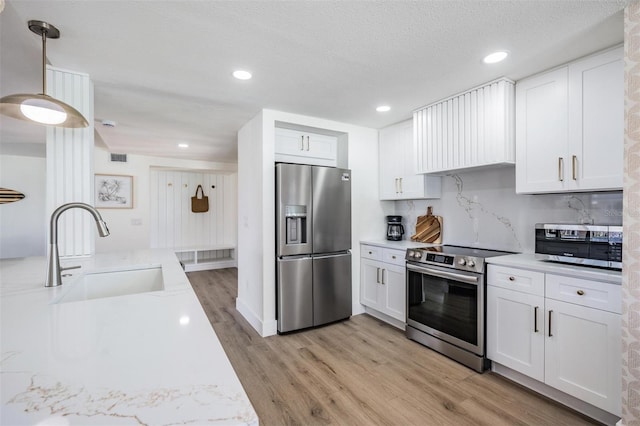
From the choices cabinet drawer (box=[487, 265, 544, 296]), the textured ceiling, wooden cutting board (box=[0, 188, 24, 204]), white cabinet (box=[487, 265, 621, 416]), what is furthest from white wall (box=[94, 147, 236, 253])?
white cabinet (box=[487, 265, 621, 416])

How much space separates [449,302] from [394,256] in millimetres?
748

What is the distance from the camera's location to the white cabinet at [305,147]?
3.32 metres

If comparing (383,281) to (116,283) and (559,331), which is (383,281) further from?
(116,283)

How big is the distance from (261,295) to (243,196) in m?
1.23

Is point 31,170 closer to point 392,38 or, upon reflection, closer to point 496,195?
point 392,38

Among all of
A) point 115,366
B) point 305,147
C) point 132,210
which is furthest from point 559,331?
point 132,210

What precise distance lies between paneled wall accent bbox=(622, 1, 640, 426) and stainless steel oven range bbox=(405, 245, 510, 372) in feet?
2.75

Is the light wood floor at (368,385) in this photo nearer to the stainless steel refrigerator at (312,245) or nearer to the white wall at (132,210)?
the stainless steel refrigerator at (312,245)

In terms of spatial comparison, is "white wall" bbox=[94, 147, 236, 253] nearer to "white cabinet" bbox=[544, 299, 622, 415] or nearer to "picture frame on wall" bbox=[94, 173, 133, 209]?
"picture frame on wall" bbox=[94, 173, 133, 209]

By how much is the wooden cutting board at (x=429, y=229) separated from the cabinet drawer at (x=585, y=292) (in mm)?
1405

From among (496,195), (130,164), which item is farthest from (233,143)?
(496,195)

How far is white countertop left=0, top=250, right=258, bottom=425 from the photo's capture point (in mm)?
510

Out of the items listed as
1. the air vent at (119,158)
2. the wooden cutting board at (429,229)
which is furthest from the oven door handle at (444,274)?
the air vent at (119,158)

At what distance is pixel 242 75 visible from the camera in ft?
7.43
